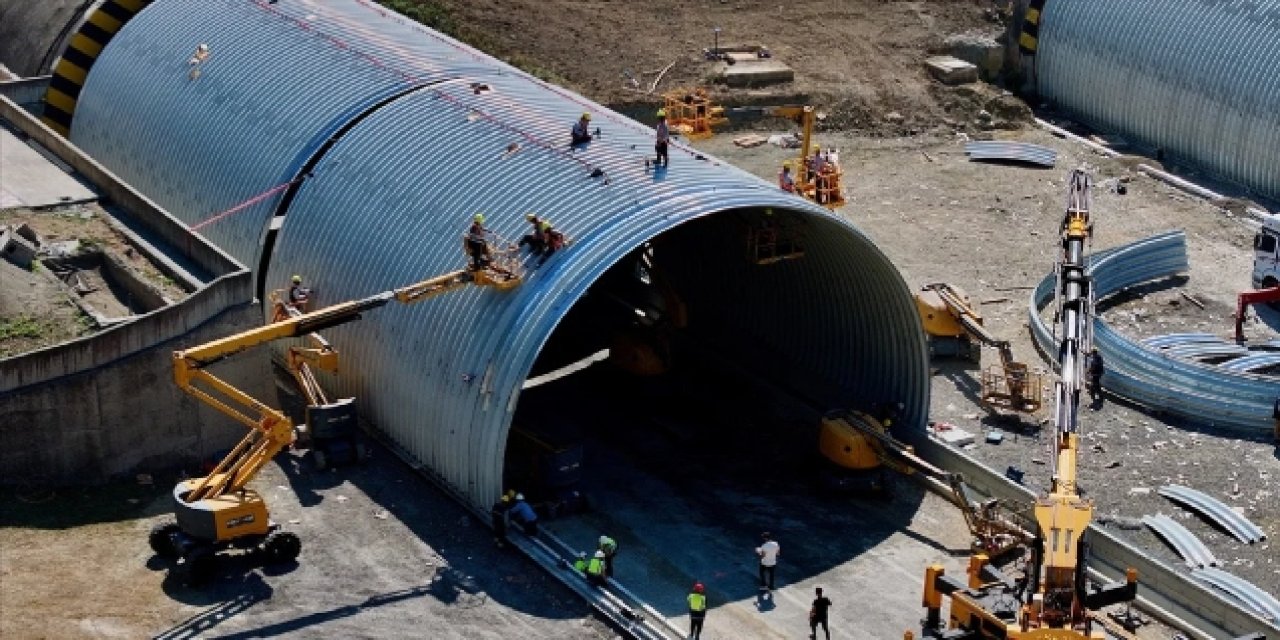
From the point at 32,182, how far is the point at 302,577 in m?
15.4

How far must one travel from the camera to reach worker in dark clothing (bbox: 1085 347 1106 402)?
42.6 m

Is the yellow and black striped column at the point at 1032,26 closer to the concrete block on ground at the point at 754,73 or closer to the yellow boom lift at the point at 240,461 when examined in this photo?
the concrete block on ground at the point at 754,73

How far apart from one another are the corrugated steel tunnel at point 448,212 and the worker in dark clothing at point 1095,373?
172 inches

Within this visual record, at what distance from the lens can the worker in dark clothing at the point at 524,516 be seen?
35.9 m

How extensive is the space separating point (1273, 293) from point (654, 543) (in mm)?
16369

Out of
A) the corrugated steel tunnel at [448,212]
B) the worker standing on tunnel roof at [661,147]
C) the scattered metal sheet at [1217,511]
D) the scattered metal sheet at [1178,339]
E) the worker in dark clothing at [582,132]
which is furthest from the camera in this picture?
the scattered metal sheet at [1178,339]

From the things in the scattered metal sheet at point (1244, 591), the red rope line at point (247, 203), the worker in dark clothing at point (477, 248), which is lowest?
the scattered metal sheet at point (1244, 591)

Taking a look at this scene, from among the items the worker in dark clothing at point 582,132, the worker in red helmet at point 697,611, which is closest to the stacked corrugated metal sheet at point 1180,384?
the worker in dark clothing at point 582,132

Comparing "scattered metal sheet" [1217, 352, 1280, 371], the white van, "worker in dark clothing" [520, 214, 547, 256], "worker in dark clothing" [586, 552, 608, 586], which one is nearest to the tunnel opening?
"worker in dark clothing" [586, 552, 608, 586]

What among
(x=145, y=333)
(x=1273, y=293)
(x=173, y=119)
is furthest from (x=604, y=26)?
(x=145, y=333)

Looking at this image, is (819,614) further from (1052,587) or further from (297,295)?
(297,295)

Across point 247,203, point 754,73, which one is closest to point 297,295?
point 247,203

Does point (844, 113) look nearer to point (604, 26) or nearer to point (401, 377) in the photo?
point (604, 26)

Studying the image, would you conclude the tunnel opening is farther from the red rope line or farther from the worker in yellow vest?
the red rope line
